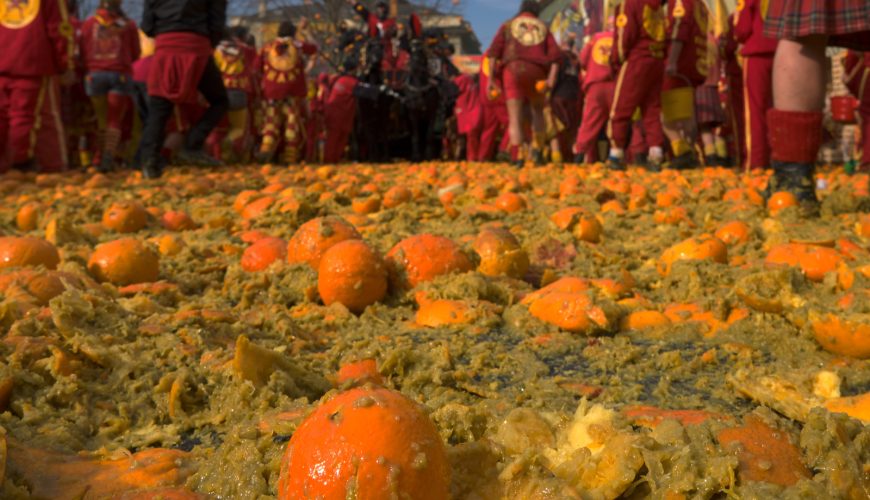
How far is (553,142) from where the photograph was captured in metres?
11.5

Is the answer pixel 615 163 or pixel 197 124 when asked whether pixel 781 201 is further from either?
pixel 197 124

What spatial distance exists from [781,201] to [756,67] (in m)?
3.10

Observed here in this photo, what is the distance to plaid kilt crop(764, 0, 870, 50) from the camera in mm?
3174

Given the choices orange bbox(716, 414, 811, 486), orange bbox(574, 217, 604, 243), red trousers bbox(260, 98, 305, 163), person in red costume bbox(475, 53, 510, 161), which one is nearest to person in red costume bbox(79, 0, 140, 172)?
red trousers bbox(260, 98, 305, 163)

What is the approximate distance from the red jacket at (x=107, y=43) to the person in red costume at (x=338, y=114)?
12.9 ft

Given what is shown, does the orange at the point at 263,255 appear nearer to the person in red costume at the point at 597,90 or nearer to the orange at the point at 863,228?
the orange at the point at 863,228

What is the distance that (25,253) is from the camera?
7.36 ft

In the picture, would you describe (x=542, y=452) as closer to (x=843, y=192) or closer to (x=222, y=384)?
(x=222, y=384)

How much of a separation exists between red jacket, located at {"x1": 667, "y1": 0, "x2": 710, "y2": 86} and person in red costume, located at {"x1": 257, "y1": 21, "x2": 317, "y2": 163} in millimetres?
5163

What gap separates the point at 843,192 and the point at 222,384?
3203 millimetres

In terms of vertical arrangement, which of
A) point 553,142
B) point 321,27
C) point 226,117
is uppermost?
point 321,27

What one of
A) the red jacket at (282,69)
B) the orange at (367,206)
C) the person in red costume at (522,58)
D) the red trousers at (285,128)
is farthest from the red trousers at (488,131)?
the orange at (367,206)

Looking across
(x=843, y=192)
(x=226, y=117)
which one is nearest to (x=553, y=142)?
(x=226, y=117)

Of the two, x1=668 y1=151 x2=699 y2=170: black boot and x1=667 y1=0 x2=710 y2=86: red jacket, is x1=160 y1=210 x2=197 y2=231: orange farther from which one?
x1=668 y1=151 x2=699 y2=170: black boot
